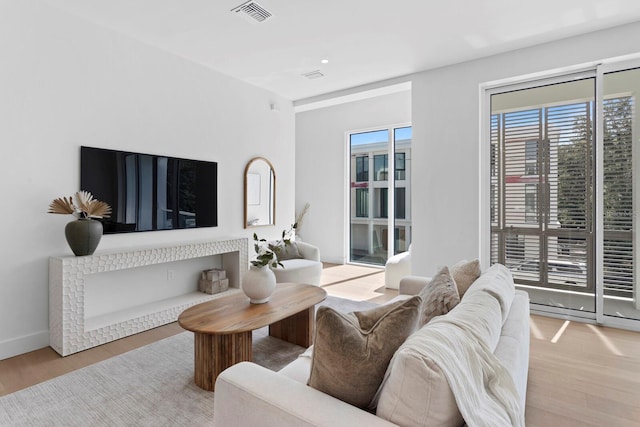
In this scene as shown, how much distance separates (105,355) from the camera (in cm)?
269

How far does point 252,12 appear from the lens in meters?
2.91

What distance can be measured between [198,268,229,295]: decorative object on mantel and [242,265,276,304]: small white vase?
1521 millimetres

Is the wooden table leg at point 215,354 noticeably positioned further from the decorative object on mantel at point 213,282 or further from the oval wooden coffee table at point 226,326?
the decorative object on mantel at point 213,282

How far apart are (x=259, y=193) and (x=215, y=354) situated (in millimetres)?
2976

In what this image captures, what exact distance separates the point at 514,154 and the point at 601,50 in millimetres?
1203

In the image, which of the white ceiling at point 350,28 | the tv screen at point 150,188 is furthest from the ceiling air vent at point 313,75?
the tv screen at point 150,188

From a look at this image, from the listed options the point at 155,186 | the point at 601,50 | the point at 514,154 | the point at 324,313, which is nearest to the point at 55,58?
the point at 155,186

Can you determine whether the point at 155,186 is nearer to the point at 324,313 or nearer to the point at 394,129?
the point at 324,313

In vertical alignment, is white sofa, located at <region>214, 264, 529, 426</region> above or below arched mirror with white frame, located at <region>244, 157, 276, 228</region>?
below

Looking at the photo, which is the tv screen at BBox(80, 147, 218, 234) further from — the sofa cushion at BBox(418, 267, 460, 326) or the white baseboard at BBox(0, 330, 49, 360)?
the sofa cushion at BBox(418, 267, 460, 326)

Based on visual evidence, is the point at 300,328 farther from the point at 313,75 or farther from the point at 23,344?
the point at 313,75

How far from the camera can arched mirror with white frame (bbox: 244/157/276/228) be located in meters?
4.68

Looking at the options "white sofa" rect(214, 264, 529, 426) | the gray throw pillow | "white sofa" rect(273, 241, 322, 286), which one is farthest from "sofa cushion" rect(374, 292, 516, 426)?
the gray throw pillow

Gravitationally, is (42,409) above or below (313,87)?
below
